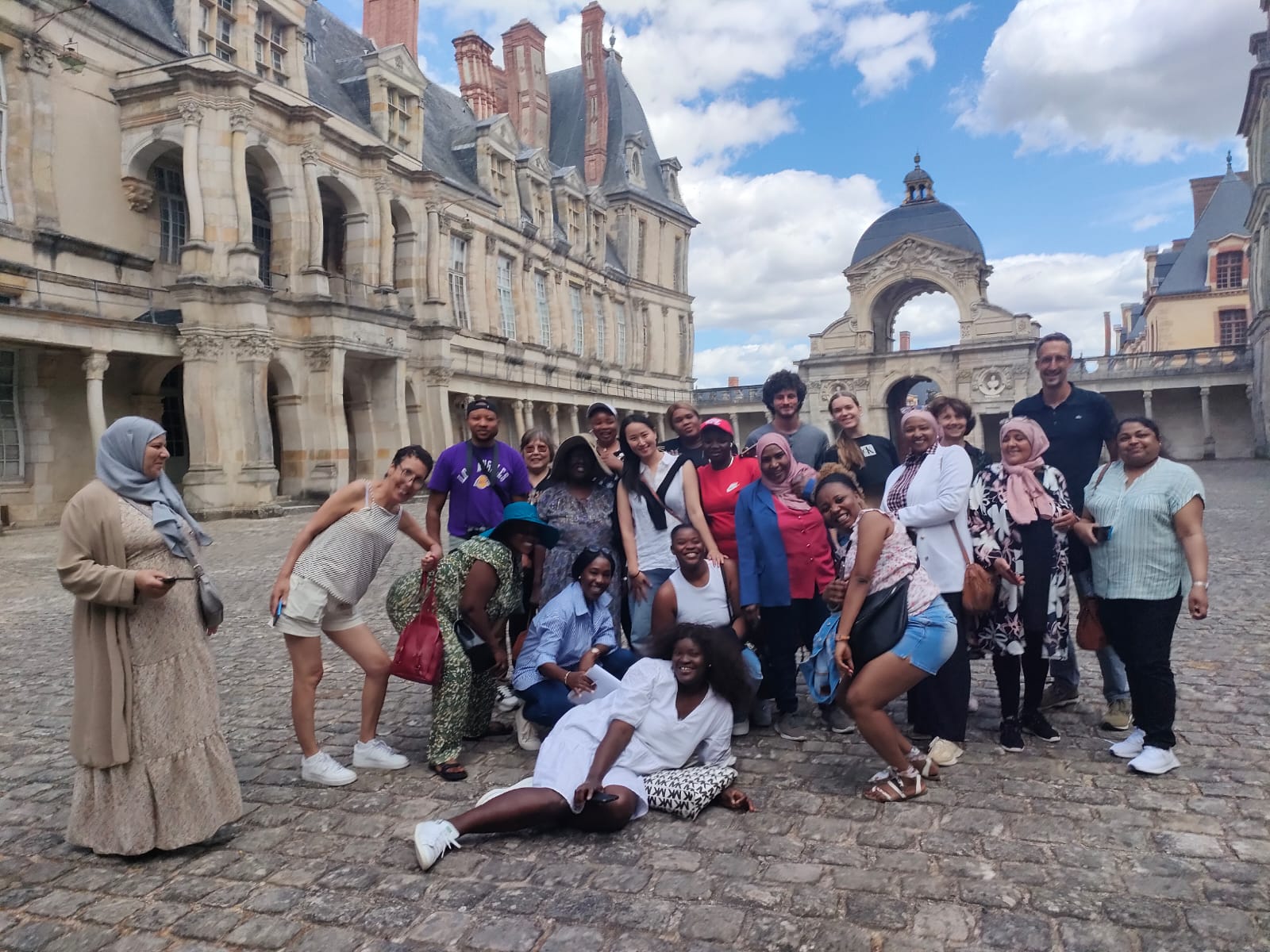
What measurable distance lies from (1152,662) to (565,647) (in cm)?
323

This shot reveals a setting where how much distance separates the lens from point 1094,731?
5223mm

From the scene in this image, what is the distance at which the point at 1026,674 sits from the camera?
201 inches

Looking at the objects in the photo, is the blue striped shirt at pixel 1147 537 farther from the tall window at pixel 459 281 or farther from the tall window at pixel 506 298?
the tall window at pixel 506 298

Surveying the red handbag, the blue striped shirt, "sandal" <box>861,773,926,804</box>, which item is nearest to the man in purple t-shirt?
the red handbag

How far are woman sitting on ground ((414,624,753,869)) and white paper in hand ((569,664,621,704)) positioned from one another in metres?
0.47

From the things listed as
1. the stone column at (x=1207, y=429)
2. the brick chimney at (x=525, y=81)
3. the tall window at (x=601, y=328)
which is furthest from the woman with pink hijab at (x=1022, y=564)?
the stone column at (x=1207, y=429)

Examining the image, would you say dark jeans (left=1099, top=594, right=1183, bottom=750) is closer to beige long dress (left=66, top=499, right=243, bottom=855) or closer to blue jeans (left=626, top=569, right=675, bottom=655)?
blue jeans (left=626, top=569, right=675, bottom=655)

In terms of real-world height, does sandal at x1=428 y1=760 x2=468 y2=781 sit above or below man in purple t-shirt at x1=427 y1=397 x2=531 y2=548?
below

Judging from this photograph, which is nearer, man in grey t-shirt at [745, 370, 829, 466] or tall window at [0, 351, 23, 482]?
man in grey t-shirt at [745, 370, 829, 466]

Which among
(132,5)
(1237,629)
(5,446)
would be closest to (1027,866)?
(1237,629)

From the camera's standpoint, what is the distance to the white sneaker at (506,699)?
565cm

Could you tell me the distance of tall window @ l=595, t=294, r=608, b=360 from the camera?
4144cm

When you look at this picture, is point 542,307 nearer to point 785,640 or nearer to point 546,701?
point 785,640

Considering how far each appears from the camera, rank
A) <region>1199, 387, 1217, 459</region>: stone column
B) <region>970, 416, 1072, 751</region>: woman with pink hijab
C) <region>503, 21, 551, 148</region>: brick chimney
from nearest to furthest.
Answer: <region>970, 416, 1072, 751</region>: woman with pink hijab, <region>1199, 387, 1217, 459</region>: stone column, <region>503, 21, 551, 148</region>: brick chimney
